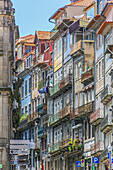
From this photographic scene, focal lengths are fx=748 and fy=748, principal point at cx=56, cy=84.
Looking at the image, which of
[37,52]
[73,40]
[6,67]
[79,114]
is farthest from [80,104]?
[37,52]

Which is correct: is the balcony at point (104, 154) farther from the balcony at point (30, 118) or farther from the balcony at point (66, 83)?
the balcony at point (30, 118)

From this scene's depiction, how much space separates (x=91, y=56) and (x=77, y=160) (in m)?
11.3

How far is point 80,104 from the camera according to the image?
79.6m

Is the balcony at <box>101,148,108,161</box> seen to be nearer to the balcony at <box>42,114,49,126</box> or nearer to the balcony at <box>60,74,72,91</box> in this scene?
the balcony at <box>60,74,72,91</box>

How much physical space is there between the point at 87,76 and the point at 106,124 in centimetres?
1236

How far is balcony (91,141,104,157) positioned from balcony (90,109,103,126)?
1.99m

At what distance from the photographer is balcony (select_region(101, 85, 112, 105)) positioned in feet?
205

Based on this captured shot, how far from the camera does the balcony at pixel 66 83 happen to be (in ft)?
273

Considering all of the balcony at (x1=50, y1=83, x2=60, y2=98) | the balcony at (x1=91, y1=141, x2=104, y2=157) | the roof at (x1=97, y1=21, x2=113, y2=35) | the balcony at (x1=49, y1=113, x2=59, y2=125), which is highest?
the roof at (x1=97, y1=21, x2=113, y2=35)

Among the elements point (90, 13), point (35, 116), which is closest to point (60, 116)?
point (90, 13)

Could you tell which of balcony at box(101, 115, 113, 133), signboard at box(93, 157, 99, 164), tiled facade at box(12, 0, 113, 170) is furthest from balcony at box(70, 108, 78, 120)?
balcony at box(101, 115, 113, 133)

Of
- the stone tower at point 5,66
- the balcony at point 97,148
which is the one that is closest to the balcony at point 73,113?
the balcony at point 97,148

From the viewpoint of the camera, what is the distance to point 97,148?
70.0 metres

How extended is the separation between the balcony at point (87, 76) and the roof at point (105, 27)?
7446 mm
